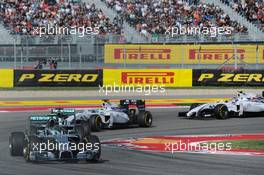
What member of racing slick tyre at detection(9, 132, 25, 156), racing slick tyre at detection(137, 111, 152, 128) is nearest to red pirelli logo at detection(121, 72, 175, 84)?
racing slick tyre at detection(137, 111, 152, 128)

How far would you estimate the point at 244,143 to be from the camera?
53.9 feet

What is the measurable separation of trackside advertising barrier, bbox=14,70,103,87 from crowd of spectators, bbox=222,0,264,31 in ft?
44.5

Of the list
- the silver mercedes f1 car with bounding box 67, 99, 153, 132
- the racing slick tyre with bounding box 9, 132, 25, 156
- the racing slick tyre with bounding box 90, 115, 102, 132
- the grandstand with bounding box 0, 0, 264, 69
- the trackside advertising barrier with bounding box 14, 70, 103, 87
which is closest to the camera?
the racing slick tyre with bounding box 9, 132, 25, 156

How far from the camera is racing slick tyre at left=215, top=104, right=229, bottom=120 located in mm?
22359

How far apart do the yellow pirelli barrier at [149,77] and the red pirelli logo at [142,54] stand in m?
1.30

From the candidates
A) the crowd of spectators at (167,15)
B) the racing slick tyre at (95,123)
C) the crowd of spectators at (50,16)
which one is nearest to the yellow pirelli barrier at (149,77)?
the crowd of spectators at (167,15)

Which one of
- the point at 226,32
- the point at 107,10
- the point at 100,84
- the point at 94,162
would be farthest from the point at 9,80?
the point at 94,162

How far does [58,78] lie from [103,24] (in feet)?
28.1

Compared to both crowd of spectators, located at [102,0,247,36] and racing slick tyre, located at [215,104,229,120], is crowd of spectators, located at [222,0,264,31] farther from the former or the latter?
racing slick tyre, located at [215,104,229,120]

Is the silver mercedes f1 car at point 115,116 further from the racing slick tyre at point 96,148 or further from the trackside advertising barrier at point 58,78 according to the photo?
the trackside advertising barrier at point 58,78

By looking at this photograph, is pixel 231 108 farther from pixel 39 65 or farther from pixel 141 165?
pixel 39 65

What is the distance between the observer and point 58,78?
3359 cm

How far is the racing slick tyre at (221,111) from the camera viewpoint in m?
22.4

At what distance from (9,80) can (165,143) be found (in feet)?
61.1
